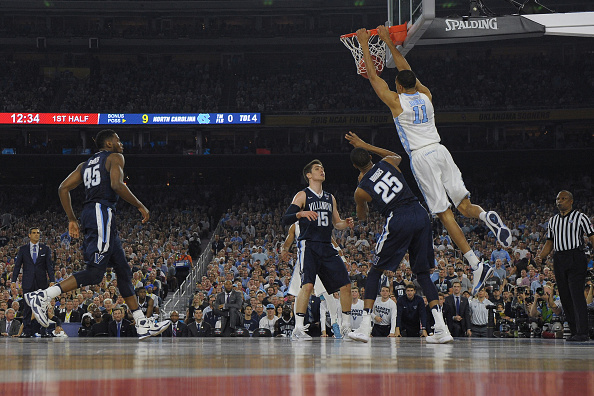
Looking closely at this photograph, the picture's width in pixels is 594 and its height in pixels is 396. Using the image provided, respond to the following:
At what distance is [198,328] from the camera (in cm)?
1412

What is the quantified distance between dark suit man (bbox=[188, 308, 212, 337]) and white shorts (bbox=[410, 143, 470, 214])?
7561mm

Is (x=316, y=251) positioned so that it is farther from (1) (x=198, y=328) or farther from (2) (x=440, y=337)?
(1) (x=198, y=328)

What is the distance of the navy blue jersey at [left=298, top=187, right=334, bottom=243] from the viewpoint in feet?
28.5

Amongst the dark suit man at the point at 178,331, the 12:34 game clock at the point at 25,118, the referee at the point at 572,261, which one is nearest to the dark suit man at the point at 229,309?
the dark suit man at the point at 178,331

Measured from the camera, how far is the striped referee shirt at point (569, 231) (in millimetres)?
8805

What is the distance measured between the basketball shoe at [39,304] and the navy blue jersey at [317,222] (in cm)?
310

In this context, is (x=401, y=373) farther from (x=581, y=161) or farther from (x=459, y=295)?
(x=581, y=161)

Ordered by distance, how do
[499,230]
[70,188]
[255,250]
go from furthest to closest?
[255,250], [70,188], [499,230]

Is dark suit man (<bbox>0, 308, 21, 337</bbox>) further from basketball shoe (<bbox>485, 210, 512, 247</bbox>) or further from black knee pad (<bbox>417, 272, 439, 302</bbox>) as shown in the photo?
basketball shoe (<bbox>485, 210, 512, 247</bbox>)

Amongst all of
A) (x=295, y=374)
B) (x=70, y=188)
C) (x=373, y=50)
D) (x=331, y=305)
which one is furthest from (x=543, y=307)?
(x=295, y=374)

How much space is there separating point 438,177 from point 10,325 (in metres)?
10.5

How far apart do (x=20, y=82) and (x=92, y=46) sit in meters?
4.40

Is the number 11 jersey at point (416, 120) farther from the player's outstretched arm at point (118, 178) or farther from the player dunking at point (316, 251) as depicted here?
the player's outstretched arm at point (118, 178)
